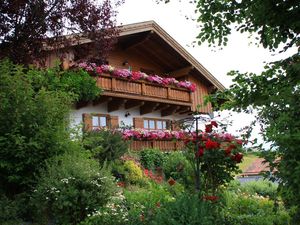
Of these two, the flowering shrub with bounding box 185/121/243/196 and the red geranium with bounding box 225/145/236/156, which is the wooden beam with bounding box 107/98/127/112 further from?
the red geranium with bounding box 225/145/236/156

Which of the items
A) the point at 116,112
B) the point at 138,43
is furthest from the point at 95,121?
the point at 138,43

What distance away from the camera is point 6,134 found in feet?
29.8

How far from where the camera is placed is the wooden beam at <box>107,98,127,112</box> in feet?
62.5

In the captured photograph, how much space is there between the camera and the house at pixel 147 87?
1861 centimetres

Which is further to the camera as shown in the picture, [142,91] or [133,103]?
[133,103]

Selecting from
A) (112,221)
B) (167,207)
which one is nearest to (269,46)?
(167,207)

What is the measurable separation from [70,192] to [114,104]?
11.5 metres

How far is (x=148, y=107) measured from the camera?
68.4ft

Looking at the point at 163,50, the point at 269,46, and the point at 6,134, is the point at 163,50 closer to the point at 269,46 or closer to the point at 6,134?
the point at 6,134

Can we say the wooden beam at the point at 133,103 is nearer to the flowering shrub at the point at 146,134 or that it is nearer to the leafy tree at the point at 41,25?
the flowering shrub at the point at 146,134

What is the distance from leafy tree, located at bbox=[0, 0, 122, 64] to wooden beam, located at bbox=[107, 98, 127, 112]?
906cm

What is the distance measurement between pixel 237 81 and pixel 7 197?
20.8 ft

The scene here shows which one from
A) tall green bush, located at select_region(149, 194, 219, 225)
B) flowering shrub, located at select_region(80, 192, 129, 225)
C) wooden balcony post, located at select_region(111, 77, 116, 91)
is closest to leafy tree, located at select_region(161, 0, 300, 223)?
tall green bush, located at select_region(149, 194, 219, 225)

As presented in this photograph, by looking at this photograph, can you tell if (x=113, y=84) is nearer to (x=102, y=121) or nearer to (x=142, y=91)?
(x=142, y=91)
